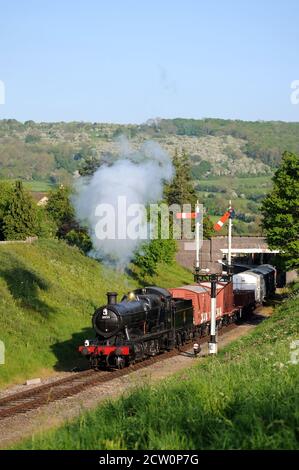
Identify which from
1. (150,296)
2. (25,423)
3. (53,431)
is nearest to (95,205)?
(150,296)

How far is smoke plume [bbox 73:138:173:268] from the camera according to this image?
4544 centimetres

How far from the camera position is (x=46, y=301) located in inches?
1989

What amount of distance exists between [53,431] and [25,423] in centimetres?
899

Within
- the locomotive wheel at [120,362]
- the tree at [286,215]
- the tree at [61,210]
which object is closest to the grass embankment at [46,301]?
the locomotive wheel at [120,362]

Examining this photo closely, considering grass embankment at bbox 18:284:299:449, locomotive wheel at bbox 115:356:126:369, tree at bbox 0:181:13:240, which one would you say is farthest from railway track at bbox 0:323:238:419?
tree at bbox 0:181:13:240

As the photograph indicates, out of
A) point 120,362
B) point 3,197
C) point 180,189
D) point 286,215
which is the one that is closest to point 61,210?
point 3,197

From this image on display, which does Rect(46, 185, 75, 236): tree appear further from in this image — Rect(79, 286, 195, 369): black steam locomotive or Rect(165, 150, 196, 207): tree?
Rect(79, 286, 195, 369): black steam locomotive

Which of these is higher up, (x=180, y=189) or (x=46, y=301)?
(x=180, y=189)

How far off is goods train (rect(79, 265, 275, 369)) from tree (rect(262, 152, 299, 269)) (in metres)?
8.77

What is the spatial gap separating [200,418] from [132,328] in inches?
786

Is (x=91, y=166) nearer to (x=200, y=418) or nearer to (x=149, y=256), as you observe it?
(x=149, y=256)

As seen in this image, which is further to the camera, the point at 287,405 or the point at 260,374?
the point at 260,374
